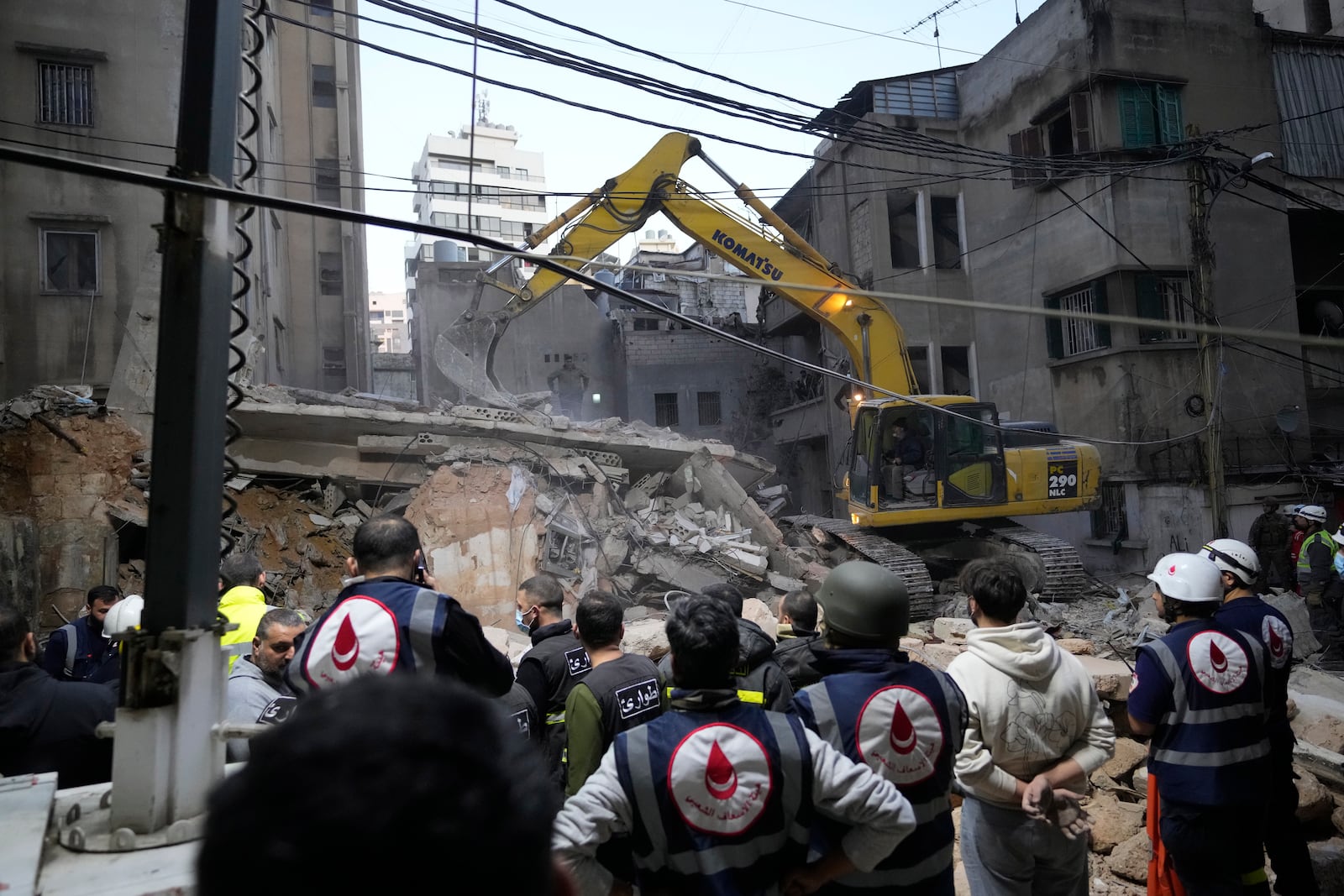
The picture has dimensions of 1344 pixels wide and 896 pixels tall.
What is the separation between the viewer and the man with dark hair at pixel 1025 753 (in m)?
2.73

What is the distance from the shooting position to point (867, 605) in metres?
2.50

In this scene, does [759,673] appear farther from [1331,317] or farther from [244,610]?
[1331,317]

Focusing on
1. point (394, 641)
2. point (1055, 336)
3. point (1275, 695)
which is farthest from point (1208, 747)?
point (1055, 336)

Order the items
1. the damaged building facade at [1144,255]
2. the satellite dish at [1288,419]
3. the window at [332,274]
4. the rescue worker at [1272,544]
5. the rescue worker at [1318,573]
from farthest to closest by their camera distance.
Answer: the window at [332,274] → the damaged building facade at [1144,255] → the satellite dish at [1288,419] → the rescue worker at [1272,544] → the rescue worker at [1318,573]

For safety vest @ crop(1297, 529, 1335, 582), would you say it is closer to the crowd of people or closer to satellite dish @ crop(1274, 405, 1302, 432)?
the crowd of people

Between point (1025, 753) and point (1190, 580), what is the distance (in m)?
1.20

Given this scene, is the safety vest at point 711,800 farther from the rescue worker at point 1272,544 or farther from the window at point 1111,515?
the window at point 1111,515

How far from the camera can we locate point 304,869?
1.95 ft

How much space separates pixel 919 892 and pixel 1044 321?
18.4m

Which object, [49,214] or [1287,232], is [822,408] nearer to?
[1287,232]

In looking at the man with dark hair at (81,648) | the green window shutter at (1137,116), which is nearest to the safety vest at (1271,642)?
the man with dark hair at (81,648)

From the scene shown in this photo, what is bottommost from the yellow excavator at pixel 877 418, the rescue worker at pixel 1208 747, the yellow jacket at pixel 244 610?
the rescue worker at pixel 1208 747

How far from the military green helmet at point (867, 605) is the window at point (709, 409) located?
2574cm

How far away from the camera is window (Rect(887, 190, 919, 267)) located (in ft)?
70.1
